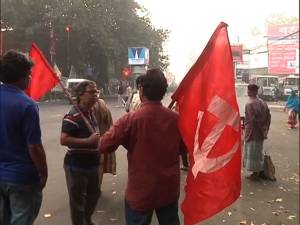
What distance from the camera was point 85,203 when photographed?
535cm

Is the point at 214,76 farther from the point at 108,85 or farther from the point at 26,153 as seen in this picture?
the point at 108,85

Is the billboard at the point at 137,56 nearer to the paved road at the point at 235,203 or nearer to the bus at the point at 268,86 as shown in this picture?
the bus at the point at 268,86

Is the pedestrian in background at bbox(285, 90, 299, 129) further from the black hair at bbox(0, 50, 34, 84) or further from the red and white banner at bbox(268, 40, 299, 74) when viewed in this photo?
the red and white banner at bbox(268, 40, 299, 74)

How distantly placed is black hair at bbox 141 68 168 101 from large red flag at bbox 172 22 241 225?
24 centimetres

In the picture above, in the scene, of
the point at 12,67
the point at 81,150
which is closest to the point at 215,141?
the point at 12,67

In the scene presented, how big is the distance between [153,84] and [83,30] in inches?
1466

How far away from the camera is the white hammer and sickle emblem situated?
12.0 feet

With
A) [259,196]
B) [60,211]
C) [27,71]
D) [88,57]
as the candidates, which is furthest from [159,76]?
[88,57]

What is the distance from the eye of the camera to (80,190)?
5055 mm

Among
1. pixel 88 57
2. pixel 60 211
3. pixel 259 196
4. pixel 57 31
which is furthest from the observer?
pixel 88 57

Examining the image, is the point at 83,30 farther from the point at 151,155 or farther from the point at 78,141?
the point at 151,155

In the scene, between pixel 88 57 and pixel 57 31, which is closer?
pixel 57 31

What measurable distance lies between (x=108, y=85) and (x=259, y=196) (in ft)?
145

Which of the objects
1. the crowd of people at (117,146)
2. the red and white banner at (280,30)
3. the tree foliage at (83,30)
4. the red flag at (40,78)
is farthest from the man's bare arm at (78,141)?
the red and white banner at (280,30)
